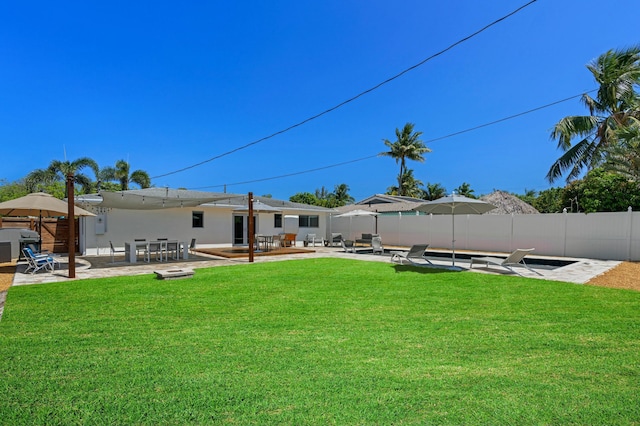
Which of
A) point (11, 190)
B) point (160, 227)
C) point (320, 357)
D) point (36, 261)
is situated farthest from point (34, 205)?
point (11, 190)

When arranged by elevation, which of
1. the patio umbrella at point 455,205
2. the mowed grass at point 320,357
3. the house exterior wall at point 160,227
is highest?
the patio umbrella at point 455,205

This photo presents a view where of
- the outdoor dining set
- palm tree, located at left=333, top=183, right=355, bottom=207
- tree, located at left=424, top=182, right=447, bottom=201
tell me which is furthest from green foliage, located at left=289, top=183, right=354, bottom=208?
the outdoor dining set

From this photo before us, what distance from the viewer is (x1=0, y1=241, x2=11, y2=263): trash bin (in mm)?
13755

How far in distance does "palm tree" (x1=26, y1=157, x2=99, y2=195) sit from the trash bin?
2000 centimetres

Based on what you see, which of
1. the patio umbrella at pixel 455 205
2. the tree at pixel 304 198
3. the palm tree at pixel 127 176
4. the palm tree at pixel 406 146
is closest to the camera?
the patio umbrella at pixel 455 205

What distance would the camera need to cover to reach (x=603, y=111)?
1833cm

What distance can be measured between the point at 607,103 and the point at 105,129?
34996mm

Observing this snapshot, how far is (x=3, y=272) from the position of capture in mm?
11305

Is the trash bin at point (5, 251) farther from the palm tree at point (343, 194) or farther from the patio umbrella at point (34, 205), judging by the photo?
the palm tree at point (343, 194)

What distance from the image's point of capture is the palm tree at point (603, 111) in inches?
659

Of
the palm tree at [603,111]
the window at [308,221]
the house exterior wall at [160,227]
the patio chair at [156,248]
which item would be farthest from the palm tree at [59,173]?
the palm tree at [603,111]

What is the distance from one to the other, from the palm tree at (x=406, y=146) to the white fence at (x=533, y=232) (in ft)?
60.6

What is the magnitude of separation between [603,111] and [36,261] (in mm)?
26530

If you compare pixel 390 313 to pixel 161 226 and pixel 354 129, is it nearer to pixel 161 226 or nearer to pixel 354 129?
pixel 161 226
